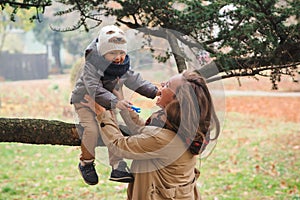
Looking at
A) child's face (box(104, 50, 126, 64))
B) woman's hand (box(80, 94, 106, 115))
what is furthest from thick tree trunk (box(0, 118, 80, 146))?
child's face (box(104, 50, 126, 64))

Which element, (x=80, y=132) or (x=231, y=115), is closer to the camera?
(x=80, y=132)

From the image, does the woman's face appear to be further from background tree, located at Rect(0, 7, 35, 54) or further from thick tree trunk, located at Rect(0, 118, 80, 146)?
background tree, located at Rect(0, 7, 35, 54)

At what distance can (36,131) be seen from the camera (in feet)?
9.53

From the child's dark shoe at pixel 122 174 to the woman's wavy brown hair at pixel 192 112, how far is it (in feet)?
1.13

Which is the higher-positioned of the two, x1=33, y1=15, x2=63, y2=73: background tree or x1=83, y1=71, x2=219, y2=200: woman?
x1=83, y1=71, x2=219, y2=200: woman

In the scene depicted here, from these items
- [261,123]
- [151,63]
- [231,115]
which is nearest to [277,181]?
[151,63]

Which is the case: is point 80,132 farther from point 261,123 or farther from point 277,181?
point 261,123

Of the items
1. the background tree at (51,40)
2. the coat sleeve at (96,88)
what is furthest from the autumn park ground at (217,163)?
the background tree at (51,40)

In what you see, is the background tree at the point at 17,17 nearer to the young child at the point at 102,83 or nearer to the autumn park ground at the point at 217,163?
the young child at the point at 102,83

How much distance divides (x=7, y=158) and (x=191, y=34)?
5.95 meters

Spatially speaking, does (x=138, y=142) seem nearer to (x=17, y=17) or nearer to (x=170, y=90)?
(x=170, y=90)

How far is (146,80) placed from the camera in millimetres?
2686

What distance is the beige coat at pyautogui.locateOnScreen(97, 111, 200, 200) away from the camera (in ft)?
7.41

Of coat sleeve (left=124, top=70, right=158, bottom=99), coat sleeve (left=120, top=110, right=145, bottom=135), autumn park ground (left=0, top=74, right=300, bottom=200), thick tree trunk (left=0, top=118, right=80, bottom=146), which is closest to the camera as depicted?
coat sleeve (left=120, top=110, right=145, bottom=135)
